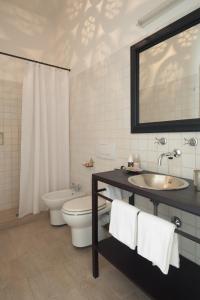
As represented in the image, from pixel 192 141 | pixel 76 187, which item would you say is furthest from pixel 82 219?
pixel 192 141

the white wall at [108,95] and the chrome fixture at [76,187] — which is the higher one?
the white wall at [108,95]

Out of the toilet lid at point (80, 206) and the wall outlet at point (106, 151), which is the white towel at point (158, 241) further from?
the wall outlet at point (106, 151)

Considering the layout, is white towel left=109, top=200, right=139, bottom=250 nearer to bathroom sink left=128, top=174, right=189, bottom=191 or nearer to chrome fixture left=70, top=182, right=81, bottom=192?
bathroom sink left=128, top=174, right=189, bottom=191

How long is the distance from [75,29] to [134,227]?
103 inches

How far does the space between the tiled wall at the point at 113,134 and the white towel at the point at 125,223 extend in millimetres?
501

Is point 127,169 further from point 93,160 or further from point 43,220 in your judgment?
point 43,220

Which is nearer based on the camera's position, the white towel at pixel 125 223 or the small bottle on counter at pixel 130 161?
the white towel at pixel 125 223

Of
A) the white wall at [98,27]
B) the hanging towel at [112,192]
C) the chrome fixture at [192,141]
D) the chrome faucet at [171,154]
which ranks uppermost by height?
the white wall at [98,27]

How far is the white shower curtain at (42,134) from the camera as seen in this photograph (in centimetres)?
238

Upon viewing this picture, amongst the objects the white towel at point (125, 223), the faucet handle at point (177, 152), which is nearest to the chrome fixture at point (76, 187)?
the white towel at point (125, 223)

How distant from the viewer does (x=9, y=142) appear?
9.20 feet

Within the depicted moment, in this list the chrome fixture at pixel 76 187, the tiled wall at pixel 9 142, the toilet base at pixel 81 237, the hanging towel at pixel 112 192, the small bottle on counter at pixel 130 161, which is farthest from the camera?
the tiled wall at pixel 9 142

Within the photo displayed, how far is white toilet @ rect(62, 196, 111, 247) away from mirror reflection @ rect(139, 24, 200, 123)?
37.7 inches

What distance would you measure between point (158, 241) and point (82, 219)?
90 cm
